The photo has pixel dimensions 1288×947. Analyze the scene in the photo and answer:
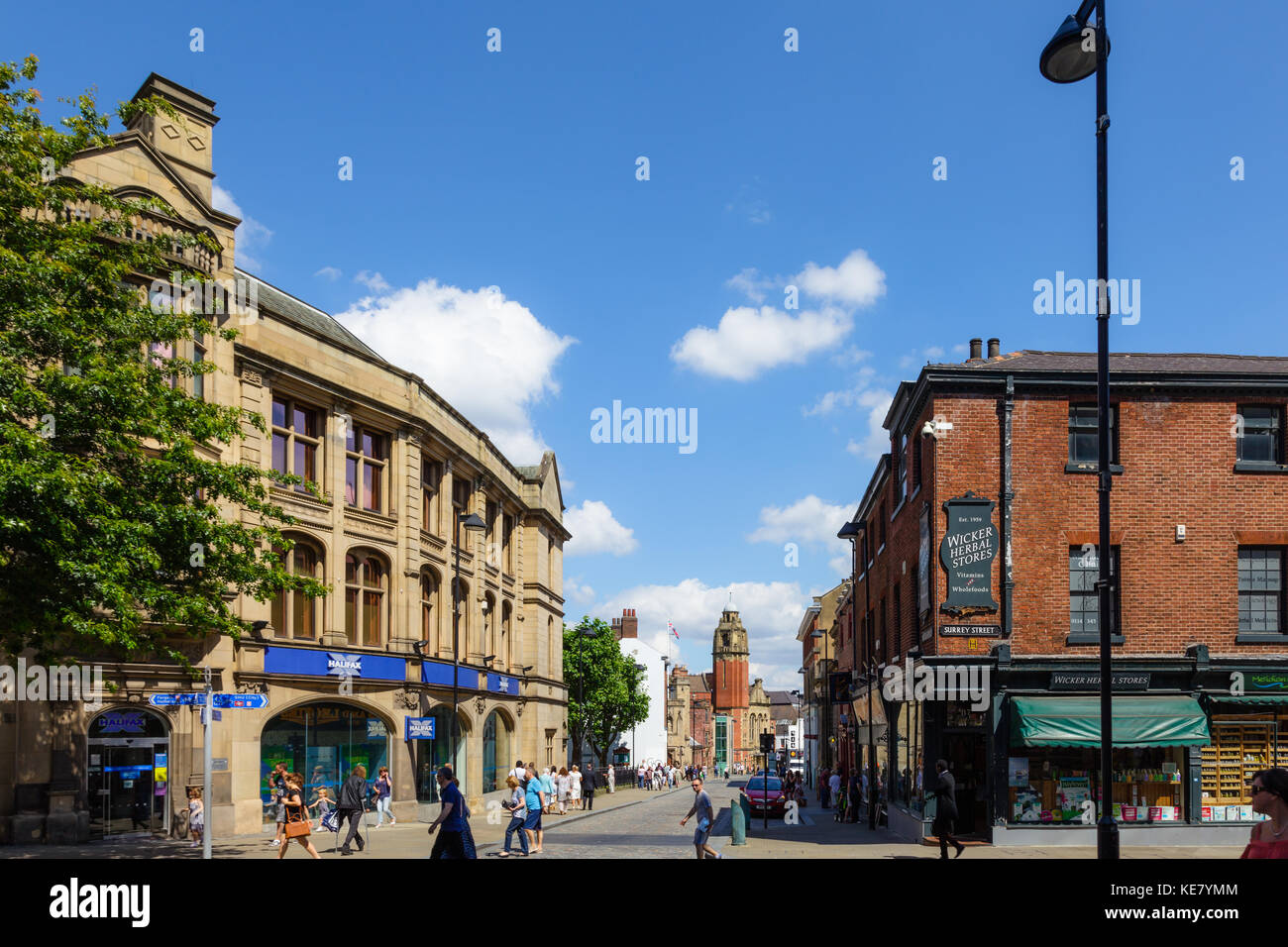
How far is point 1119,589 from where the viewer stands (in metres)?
23.5

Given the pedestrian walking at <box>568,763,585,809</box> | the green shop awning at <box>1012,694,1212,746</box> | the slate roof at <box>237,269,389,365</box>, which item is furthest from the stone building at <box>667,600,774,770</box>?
the green shop awning at <box>1012,694,1212,746</box>

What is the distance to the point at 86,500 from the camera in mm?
15906

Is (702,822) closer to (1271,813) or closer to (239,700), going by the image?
(239,700)

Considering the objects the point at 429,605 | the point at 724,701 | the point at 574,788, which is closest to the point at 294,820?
the point at 429,605

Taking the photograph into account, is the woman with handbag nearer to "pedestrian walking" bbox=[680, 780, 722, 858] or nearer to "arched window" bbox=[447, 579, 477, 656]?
"pedestrian walking" bbox=[680, 780, 722, 858]

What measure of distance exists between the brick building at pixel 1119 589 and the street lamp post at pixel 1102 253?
995cm

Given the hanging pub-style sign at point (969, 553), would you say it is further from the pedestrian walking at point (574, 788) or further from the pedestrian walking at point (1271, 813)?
the pedestrian walking at point (574, 788)

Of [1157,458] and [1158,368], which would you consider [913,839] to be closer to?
[1157,458]

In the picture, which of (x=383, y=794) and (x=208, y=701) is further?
(x=383, y=794)

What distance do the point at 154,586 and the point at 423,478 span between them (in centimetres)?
2072

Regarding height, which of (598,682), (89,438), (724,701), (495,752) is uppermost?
(89,438)

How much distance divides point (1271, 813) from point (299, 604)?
2788cm

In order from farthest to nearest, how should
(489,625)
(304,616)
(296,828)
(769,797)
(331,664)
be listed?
(489,625) < (769,797) < (304,616) < (331,664) < (296,828)
